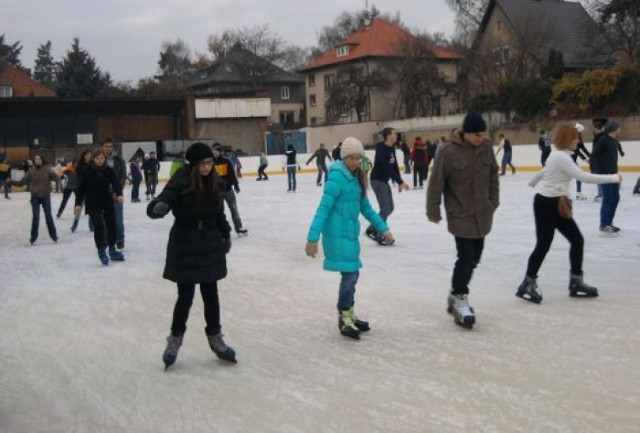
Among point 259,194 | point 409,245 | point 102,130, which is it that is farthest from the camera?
point 102,130

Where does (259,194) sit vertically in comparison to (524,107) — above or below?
below

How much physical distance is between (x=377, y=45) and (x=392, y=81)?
532 cm

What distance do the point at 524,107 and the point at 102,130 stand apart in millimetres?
22245

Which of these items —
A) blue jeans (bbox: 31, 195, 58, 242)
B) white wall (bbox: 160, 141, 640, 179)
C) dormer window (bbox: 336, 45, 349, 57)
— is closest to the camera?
blue jeans (bbox: 31, 195, 58, 242)

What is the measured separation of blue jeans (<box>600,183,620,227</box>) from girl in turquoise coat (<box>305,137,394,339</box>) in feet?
18.1

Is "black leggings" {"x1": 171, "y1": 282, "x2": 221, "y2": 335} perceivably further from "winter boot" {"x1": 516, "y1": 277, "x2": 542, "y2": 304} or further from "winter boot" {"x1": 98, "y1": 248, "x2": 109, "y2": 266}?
"winter boot" {"x1": 98, "y1": 248, "x2": 109, "y2": 266}

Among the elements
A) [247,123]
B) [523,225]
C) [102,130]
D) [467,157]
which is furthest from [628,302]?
[247,123]

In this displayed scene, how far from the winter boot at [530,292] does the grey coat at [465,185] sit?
1.02m

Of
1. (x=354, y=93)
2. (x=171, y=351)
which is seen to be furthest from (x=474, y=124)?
(x=354, y=93)

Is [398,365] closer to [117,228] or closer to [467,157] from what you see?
[467,157]

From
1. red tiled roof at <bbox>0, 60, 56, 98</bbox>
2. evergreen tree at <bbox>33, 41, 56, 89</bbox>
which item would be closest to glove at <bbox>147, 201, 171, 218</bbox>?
red tiled roof at <bbox>0, 60, 56, 98</bbox>

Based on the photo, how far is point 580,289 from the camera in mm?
6316

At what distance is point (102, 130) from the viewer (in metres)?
41.7

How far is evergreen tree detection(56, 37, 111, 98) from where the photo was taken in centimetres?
5659
